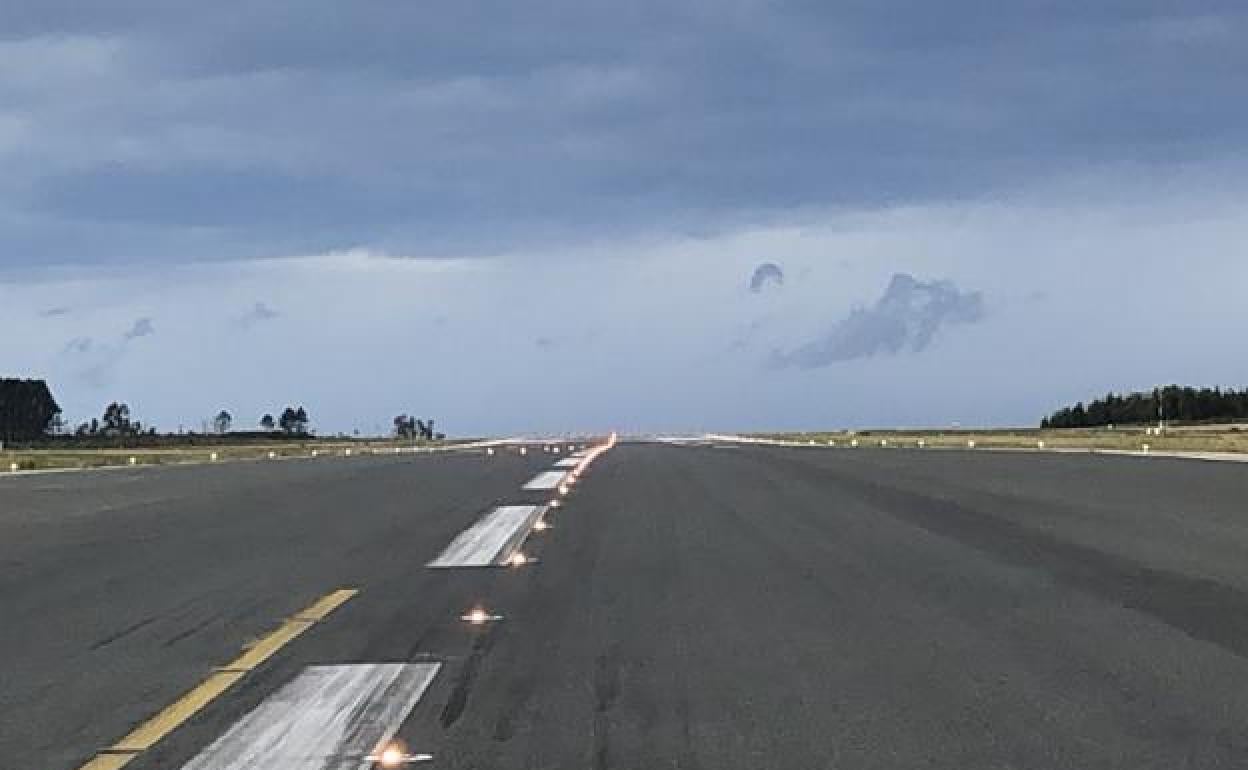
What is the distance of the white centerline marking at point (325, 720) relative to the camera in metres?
6.36

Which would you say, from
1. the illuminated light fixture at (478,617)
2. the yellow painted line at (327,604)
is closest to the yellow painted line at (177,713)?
the illuminated light fixture at (478,617)

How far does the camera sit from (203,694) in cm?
802

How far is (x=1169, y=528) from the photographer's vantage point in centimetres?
1856

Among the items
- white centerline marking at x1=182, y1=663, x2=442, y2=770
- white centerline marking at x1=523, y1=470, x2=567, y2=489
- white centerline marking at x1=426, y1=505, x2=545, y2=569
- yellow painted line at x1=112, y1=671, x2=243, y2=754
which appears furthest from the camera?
white centerline marking at x1=523, y1=470, x2=567, y2=489

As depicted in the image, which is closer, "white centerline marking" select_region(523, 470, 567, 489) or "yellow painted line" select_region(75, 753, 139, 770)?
"yellow painted line" select_region(75, 753, 139, 770)

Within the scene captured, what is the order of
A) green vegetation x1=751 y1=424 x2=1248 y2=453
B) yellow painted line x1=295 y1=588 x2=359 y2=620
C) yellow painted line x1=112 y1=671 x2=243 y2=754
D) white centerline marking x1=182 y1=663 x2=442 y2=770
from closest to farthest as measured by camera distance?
white centerline marking x1=182 y1=663 x2=442 y2=770 < yellow painted line x1=112 y1=671 x2=243 y2=754 < yellow painted line x1=295 y1=588 x2=359 y2=620 < green vegetation x1=751 y1=424 x2=1248 y2=453

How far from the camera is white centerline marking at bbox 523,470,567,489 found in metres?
31.7

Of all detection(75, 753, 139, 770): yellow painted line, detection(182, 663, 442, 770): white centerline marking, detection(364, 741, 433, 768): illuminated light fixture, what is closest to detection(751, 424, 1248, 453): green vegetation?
detection(182, 663, 442, 770): white centerline marking

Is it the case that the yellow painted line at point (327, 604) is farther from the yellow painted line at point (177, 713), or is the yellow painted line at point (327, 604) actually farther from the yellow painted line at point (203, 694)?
the yellow painted line at point (177, 713)

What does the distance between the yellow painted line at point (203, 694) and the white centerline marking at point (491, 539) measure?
3.45m

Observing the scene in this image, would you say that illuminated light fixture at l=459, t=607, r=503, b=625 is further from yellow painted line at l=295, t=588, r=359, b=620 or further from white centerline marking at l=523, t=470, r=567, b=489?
white centerline marking at l=523, t=470, r=567, b=489

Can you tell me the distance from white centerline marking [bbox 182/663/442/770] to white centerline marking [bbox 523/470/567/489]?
2278 cm

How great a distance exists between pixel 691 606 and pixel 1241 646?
4.01 metres

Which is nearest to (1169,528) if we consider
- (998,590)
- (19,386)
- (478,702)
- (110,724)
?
(998,590)
